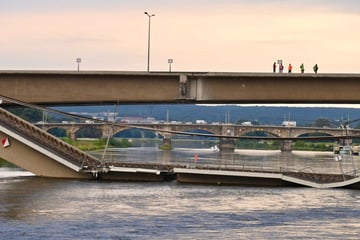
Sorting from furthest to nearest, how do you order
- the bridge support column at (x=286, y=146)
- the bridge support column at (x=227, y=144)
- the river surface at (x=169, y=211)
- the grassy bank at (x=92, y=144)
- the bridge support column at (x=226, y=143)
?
the bridge support column at (x=227, y=144)
the bridge support column at (x=286, y=146)
the bridge support column at (x=226, y=143)
the grassy bank at (x=92, y=144)
the river surface at (x=169, y=211)

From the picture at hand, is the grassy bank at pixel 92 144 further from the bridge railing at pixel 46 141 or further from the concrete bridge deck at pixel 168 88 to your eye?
the concrete bridge deck at pixel 168 88

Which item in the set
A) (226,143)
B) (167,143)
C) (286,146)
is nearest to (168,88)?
(167,143)

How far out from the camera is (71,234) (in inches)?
1522

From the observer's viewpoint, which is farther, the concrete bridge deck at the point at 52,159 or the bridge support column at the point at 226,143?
the bridge support column at the point at 226,143

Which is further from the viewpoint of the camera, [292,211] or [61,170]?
[61,170]

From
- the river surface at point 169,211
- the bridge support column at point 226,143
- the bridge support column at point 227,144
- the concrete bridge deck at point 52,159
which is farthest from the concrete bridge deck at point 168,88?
the bridge support column at point 227,144

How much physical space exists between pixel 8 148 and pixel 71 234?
25235mm

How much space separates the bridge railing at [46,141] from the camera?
6334 centimetres

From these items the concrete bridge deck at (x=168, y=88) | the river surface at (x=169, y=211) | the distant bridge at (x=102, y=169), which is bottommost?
the river surface at (x=169, y=211)

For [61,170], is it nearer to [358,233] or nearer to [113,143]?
[358,233]

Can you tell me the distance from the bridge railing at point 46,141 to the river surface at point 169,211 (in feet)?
7.47

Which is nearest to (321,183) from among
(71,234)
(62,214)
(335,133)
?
(62,214)

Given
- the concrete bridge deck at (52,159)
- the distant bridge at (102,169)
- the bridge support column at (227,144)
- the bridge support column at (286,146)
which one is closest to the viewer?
the distant bridge at (102,169)

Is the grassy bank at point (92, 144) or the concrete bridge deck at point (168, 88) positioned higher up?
the concrete bridge deck at point (168, 88)
